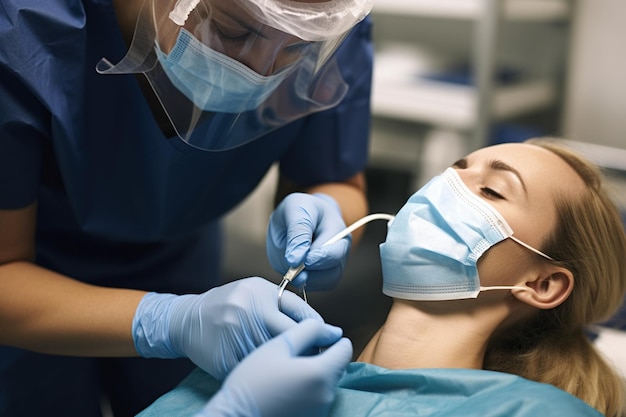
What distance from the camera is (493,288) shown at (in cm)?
118

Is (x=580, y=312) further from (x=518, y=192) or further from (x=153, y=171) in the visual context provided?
(x=153, y=171)

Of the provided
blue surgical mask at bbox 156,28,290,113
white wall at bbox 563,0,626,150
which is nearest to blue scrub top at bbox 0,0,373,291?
blue surgical mask at bbox 156,28,290,113

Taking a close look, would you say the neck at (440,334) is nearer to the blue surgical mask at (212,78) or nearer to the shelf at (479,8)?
the blue surgical mask at (212,78)

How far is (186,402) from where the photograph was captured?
1118mm

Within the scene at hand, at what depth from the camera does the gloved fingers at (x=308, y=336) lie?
0.94 metres

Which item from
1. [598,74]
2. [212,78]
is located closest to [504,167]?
[212,78]

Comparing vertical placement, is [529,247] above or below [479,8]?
below

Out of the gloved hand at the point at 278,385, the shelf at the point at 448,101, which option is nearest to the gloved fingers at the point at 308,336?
the gloved hand at the point at 278,385

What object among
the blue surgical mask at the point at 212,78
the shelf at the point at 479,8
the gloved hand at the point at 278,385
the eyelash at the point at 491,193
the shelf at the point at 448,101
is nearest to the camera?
the gloved hand at the point at 278,385

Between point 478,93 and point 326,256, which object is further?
point 478,93

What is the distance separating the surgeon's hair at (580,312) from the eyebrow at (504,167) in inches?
3.1

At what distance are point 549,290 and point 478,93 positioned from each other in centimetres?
143

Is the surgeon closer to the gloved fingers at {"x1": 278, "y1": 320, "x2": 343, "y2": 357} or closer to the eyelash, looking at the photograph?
the gloved fingers at {"x1": 278, "y1": 320, "x2": 343, "y2": 357}

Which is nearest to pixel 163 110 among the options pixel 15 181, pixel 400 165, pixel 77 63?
pixel 77 63
